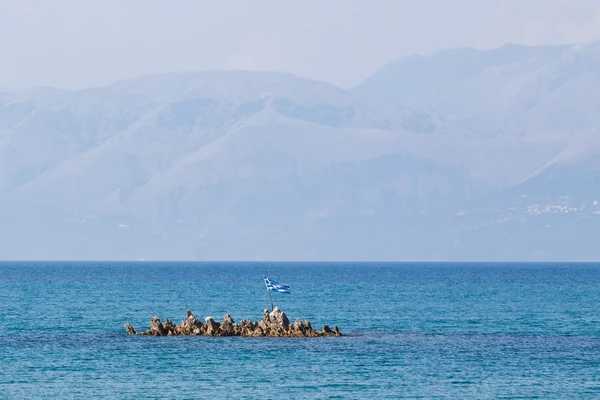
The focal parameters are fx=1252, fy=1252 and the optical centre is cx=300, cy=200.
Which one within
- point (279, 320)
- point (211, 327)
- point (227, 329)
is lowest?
point (227, 329)

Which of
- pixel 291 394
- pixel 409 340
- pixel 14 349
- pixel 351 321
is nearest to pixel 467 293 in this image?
pixel 351 321

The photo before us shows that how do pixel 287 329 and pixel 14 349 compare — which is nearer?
pixel 14 349

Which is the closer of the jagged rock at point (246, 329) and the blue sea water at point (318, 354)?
the blue sea water at point (318, 354)

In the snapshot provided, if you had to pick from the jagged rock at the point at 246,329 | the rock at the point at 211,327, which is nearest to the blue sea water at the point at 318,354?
the jagged rock at the point at 246,329

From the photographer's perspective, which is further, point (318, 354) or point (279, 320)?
point (279, 320)

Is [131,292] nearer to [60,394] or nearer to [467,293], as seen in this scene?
[467,293]

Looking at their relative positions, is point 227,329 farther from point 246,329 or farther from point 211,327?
point 246,329

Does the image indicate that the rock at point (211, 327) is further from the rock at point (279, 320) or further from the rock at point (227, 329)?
the rock at point (279, 320)

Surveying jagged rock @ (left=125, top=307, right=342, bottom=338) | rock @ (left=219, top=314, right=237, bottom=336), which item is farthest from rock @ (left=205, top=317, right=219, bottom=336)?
rock @ (left=219, top=314, right=237, bottom=336)

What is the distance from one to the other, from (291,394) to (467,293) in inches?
3843

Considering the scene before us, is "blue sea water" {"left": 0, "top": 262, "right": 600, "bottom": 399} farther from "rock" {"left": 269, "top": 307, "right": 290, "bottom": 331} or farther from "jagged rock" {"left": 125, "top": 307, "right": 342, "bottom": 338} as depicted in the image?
"rock" {"left": 269, "top": 307, "right": 290, "bottom": 331}

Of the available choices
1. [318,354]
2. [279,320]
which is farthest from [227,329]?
[318,354]

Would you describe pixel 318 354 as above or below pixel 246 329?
below

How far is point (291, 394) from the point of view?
59.9 metres
